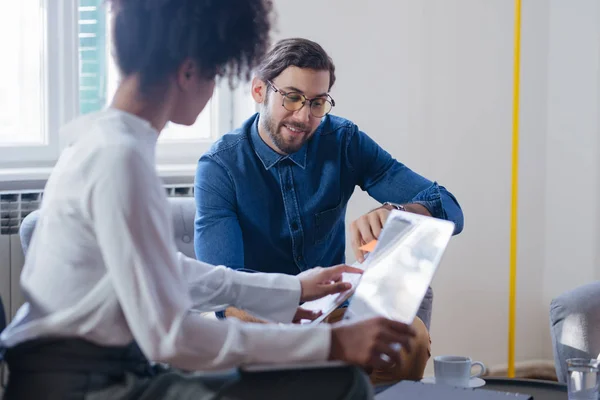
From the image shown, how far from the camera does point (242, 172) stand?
85.5 inches

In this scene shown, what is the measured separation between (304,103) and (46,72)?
1192mm

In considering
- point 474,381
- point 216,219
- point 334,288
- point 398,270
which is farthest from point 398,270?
point 216,219

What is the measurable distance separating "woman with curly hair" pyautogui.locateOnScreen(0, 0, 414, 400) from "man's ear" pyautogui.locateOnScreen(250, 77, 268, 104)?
37.3 inches

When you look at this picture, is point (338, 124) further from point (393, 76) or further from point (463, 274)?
point (463, 274)

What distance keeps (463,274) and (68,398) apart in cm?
234

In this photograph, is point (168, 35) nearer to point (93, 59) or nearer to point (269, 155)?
point (269, 155)

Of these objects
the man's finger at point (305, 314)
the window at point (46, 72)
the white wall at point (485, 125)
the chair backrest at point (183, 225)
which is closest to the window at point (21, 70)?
the window at point (46, 72)

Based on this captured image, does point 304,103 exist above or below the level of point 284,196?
above

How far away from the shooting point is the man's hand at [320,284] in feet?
5.08

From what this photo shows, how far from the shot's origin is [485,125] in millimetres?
3232

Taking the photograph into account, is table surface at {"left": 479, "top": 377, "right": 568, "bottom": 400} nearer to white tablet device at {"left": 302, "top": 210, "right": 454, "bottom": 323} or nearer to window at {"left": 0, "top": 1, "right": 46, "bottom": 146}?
white tablet device at {"left": 302, "top": 210, "right": 454, "bottom": 323}

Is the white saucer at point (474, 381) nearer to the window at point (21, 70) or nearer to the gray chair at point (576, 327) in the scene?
the gray chair at point (576, 327)

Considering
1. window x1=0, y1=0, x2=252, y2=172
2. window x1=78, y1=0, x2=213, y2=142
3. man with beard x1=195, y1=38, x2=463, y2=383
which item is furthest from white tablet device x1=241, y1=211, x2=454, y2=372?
window x1=78, y1=0, x2=213, y2=142

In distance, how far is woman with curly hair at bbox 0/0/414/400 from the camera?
3.52 feet
